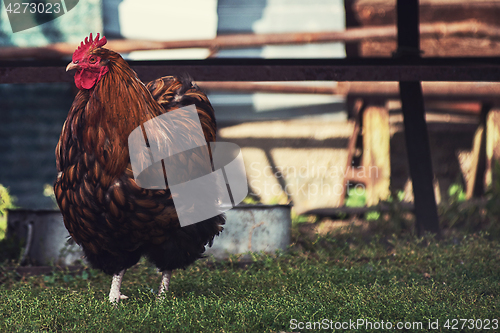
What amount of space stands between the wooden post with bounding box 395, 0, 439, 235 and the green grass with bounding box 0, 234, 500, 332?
26 centimetres

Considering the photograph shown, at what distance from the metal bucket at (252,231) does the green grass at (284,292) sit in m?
0.18

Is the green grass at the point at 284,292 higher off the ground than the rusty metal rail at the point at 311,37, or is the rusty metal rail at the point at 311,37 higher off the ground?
the rusty metal rail at the point at 311,37

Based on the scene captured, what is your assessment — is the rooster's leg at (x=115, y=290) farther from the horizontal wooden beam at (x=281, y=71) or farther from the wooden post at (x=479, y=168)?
the wooden post at (x=479, y=168)

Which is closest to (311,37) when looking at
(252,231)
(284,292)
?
(252,231)

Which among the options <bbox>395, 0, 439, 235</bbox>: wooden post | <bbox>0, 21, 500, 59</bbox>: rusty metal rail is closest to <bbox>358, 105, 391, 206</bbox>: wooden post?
<bbox>0, 21, 500, 59</bbox>: rusty metal rail

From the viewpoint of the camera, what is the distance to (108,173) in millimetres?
2627

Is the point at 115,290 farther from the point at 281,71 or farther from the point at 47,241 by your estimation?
the point at 281,71

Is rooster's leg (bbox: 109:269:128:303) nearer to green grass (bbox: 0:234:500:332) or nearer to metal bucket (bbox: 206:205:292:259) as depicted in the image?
green grass (bbox: 0:234:500:332)

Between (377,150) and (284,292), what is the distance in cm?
348

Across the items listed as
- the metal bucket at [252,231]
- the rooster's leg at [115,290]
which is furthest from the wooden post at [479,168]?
the rooster's leg at [115,290]

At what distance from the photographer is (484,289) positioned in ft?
10.1

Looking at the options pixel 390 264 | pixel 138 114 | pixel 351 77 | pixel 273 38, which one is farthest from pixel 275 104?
pixel 138 114

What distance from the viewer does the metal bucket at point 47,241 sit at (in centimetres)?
409

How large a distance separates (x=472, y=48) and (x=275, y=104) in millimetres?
2698
